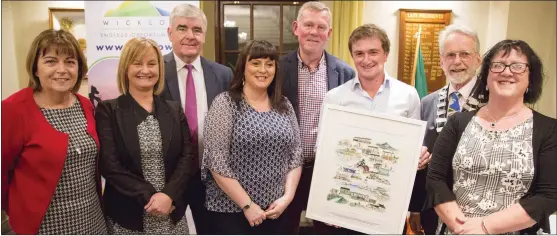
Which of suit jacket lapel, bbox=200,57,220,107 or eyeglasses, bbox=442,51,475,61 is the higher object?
eyeglasses, bbox=442,51,475,61

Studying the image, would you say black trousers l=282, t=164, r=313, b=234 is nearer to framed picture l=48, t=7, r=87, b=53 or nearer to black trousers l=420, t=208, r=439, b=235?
black trousers l=420, t=208, r=439, b=235

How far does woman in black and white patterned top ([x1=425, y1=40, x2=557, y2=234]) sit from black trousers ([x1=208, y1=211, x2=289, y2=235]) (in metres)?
0.76

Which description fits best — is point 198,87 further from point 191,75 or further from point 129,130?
point 129,130

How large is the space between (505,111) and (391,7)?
3190 mm

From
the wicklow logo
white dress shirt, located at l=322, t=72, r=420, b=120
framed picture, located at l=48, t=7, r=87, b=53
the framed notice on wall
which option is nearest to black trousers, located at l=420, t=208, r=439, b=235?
white dress shirt, located at l=322, t=72, r=420, b=120

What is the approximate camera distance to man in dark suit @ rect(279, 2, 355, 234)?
6.94 ft

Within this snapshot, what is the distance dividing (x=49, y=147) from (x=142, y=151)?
351mm

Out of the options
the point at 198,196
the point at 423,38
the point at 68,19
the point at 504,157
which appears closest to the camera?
the point at 504,157

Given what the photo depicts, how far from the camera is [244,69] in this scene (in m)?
1.83

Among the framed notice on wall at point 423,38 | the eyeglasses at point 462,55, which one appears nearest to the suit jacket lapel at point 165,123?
the eyeglasses at point 462,55

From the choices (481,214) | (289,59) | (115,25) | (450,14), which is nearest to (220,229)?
(289,59)

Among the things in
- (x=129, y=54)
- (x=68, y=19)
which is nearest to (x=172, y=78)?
(x=129, y=54)

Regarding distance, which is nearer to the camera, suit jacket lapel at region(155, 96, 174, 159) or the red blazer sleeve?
the red blazer sleeve

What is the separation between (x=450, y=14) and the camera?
4.44 meters
